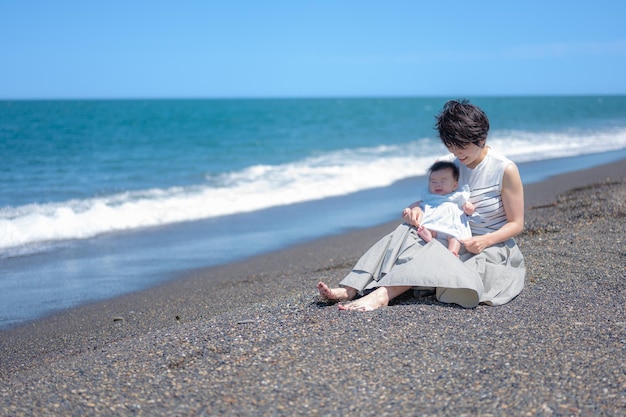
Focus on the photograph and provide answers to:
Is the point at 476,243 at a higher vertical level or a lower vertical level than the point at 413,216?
lower

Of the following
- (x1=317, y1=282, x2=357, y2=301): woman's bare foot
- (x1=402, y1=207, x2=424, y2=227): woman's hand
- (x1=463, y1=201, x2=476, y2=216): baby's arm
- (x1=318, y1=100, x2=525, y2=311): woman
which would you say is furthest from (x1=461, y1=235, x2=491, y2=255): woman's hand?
A: (x1=317, y1=282, x2=357, y2=301): woman's bare foot

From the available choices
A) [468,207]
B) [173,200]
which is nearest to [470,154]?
[468,207]

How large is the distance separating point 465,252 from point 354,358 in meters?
1.63

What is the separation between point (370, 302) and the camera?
4.88 m

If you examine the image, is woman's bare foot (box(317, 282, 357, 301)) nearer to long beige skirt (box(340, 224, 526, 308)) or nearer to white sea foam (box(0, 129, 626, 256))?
long beige skirt (box(340, 224, 526, 308))

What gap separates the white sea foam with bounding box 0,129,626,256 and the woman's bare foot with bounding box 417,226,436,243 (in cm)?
727

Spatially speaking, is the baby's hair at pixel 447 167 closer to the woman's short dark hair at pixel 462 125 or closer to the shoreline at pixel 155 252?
the woman's short dark hair at pixel 462 125

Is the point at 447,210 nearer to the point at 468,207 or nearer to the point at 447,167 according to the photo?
the point at 468,207

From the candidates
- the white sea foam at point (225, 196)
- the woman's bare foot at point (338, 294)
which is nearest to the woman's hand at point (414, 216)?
the woman's bare foot at point (338, 294)

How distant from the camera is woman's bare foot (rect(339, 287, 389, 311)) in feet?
15.9

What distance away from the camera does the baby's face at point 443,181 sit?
5105mm

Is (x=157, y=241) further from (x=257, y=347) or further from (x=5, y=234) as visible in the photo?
(x=257, y=347)

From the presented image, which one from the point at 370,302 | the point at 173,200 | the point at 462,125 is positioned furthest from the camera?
the point at 173,200

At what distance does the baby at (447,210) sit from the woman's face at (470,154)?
0.36 ft
